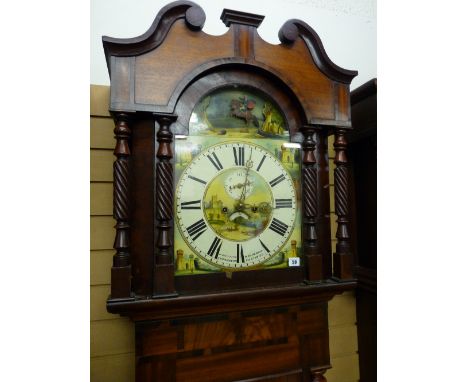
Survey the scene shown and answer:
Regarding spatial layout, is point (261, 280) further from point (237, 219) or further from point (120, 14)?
point (120, 14)

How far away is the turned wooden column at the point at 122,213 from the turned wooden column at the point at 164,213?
74 millimetres

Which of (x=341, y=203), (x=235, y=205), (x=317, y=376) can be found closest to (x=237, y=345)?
(x=317, y=376)

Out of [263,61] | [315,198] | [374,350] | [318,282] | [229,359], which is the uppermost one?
[263,61]

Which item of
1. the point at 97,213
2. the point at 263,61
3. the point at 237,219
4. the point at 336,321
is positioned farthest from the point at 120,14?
the point at 336,321

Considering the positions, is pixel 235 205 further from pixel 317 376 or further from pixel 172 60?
pixel 317 376

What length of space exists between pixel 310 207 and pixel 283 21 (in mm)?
923

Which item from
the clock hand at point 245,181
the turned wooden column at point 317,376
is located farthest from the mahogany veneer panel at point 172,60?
the turned wooden column at point 317,376

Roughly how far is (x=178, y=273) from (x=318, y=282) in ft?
1.40

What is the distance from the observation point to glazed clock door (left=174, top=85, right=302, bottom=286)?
2.90 ft

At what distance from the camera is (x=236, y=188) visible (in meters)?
0.93

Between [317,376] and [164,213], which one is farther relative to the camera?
[317,376]

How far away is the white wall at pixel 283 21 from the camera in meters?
1.17

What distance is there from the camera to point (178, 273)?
0.86 metres

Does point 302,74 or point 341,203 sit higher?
point 302,74
